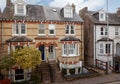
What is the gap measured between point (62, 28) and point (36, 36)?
4391mm

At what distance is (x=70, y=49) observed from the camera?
28.5 meters

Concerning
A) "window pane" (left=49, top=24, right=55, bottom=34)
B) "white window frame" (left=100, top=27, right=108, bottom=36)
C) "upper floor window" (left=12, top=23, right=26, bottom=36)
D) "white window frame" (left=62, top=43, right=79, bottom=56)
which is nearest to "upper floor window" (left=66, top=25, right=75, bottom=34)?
"white window frame" (left=62, top=43, right=79, bottom=56)

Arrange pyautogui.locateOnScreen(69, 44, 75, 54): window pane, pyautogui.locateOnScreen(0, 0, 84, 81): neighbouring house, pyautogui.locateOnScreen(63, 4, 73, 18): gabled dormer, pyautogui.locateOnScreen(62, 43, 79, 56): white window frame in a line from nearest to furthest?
1. pyautogui.locateOnScreen(0, 0, 84, 81): neighbouring house
2. pyautogui.locateOnScreen(62, 43, 79, 56): white window frame
3. pyautogui.locateOnScreen(69, 44, 75, 54): window pane
4. pyautogui.locateOnScreen(63, 4, 73, 18): gabled dormer

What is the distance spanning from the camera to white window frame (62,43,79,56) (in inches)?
1110

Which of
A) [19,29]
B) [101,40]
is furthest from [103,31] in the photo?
[19,29]

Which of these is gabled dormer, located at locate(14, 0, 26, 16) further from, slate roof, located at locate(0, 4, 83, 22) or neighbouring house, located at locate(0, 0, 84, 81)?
slate roof, located at locate(0, 4, 83, 22)

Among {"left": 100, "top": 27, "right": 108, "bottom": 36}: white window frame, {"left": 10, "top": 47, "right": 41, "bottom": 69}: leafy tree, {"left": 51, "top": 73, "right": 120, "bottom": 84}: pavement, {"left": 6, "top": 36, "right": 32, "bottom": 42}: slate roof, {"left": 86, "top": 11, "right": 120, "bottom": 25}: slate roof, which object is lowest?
{"left": 51, "top": 73, "right": 120, "bottom": 84}: pavement

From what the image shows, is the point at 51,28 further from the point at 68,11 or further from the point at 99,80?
the point at 99,80

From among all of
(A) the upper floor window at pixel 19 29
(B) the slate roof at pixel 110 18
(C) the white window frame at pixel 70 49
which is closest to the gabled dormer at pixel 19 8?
(A) the upper floor window at pixel 19 29

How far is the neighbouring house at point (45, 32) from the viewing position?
85.0ft

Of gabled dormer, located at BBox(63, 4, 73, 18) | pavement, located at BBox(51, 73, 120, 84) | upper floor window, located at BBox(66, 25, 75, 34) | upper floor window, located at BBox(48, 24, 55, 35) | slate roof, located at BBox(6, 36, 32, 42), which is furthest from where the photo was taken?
gabled dormer, located at BBox(63, 4, 73, 18)

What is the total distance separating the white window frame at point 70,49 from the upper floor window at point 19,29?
258 inches

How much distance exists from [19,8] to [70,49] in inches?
388

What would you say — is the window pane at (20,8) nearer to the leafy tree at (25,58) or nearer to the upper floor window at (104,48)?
the leafy tree at (25,58)
